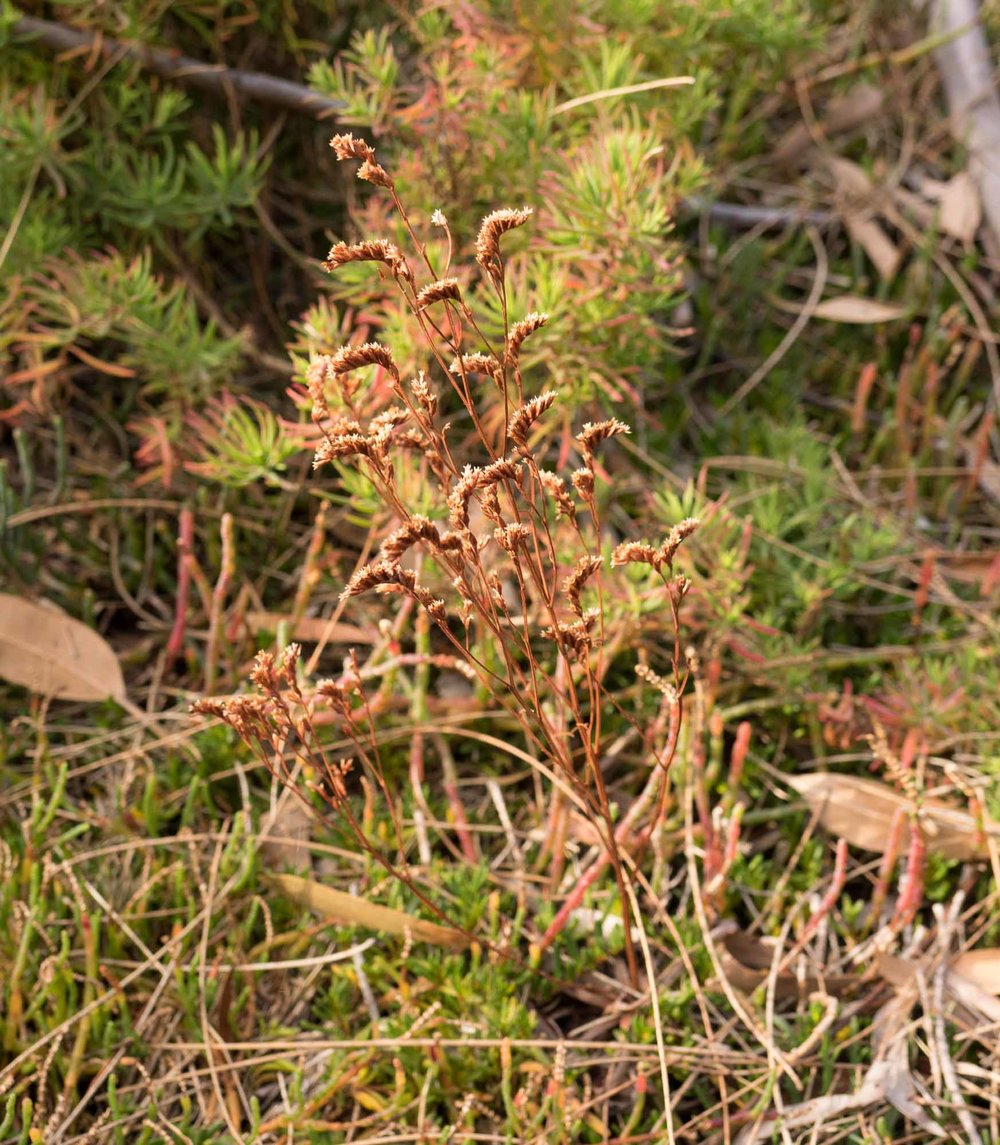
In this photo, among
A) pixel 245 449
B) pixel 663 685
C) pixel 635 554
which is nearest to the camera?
pixel 635 554

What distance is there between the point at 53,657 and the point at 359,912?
2.58 feet

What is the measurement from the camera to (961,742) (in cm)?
216

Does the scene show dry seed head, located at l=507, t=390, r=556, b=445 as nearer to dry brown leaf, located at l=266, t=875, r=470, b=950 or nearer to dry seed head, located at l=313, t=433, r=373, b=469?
dry seed head, located at l=313, t=433, r=373, b=469

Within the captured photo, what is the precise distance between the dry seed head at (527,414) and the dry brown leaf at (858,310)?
1.79 meters

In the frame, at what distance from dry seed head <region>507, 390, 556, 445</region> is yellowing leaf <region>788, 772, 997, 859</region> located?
105cm

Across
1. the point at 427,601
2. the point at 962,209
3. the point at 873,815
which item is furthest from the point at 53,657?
the point at 962,209

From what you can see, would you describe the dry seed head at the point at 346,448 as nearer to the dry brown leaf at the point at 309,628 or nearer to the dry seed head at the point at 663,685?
the dry seed head at the point at 663,685

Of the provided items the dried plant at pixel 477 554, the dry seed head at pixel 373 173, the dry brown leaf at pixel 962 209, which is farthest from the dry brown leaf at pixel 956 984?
the dry brown leaf at pixel 962 209

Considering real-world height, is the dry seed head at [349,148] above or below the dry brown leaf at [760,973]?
above

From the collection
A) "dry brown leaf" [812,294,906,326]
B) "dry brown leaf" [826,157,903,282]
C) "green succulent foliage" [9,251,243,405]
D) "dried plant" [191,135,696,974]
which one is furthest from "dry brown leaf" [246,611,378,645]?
"dry brown leaf" [826,157,903,282]

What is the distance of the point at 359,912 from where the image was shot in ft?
6.07

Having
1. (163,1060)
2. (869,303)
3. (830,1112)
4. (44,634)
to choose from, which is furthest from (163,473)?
(869,303)

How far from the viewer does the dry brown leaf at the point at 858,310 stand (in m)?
2.85

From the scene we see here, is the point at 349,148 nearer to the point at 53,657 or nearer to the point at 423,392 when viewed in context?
the point at 423,392
